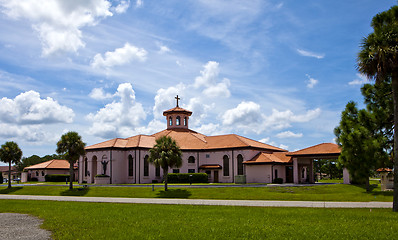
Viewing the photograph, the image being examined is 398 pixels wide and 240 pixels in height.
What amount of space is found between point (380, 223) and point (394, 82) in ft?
30.5

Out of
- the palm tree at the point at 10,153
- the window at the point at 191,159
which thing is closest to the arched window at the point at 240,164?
the window at the point at 191,159

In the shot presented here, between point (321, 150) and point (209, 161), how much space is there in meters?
17.7

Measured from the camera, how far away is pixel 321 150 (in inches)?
1843

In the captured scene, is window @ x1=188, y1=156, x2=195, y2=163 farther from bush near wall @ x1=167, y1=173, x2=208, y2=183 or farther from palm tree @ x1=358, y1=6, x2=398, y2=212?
palm tree @ x1=358, y1=6, x2=398, y2=212

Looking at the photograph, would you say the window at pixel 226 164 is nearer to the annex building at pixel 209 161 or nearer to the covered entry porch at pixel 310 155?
the annex building at pixel 209 161

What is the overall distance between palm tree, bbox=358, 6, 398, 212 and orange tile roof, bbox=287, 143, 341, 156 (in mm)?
24966

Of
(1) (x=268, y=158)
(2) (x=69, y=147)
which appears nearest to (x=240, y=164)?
(1) (x=268, y=158)

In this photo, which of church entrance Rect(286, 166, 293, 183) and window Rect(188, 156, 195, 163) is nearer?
church entrance Rect(286, 166, 293, 183)

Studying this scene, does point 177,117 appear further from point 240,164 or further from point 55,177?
point 55,177

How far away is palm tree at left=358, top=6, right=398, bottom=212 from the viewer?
787 inches

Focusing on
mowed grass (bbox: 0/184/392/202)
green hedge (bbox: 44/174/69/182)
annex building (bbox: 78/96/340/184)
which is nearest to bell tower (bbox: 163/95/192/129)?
annex building (bbox: 78/96/340/184)

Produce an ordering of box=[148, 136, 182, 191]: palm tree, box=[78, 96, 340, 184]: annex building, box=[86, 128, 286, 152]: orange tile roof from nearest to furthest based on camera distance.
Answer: box=[148, 136, 182, 191]: palm tree → box=[78, 96, 340, 184]: annex building → box=[86, 128, 286, 152]: orange tile roof

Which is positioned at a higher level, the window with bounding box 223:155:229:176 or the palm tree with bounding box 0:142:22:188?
the palm tree with bounding box 0:142:22:188

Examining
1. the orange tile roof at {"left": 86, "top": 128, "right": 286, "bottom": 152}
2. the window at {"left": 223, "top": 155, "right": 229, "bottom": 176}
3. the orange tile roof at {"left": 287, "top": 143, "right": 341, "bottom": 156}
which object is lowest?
the window at {"left": 223, "top": 155, "right": 229, "bottom": 176}
